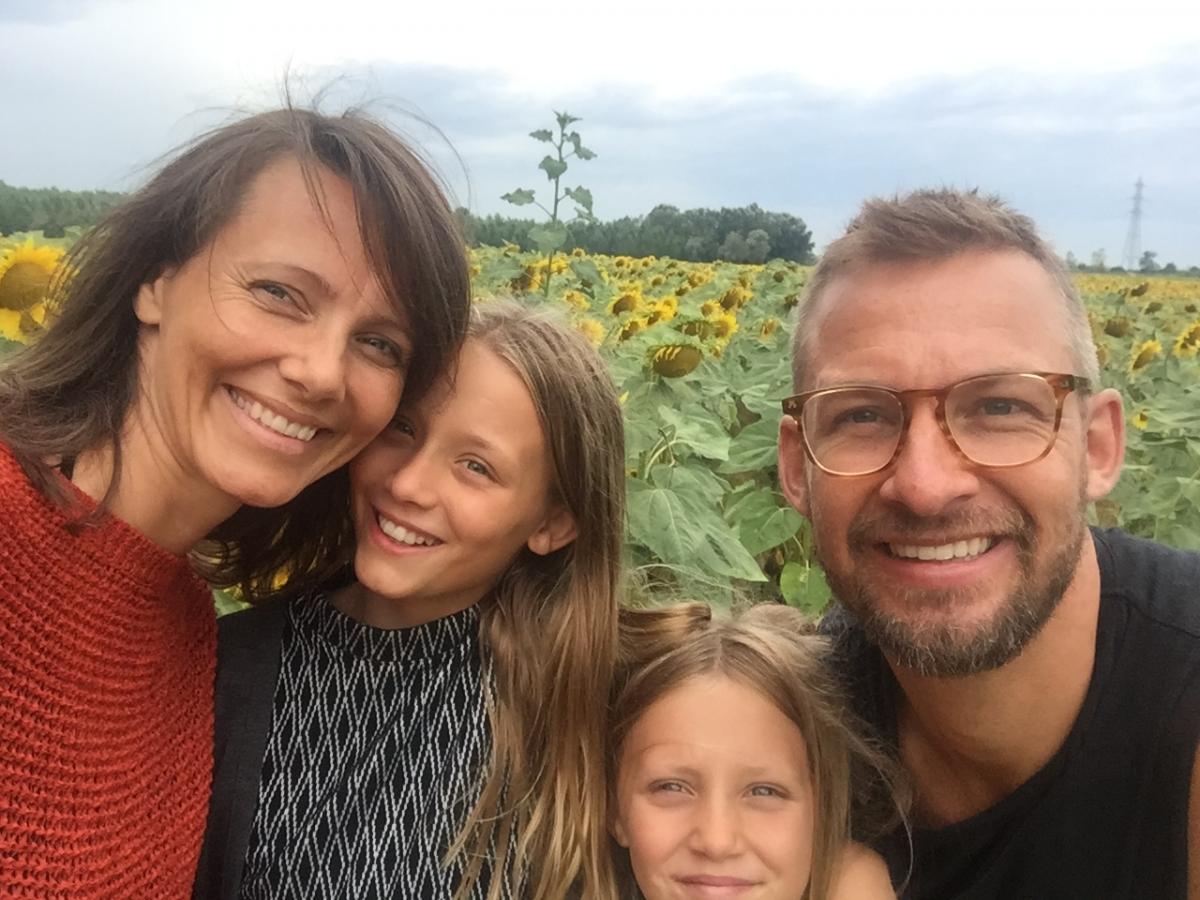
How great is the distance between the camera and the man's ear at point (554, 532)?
1.74 meters

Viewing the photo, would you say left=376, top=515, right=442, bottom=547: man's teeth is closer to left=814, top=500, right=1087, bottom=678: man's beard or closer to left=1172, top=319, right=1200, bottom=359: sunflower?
left=814, top=500, right=1087, bottom=678: man's beard

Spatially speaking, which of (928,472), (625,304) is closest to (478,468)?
(928,472)

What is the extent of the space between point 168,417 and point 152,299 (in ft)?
0.53

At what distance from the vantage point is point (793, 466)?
1807 mm

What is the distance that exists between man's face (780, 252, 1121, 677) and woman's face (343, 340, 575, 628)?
1.55 ft

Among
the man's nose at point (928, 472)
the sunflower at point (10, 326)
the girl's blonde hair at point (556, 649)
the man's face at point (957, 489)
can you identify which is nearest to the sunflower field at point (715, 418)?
the sunflower at point (10, 326)

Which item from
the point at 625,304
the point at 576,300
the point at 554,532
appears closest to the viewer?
the point at 554,532

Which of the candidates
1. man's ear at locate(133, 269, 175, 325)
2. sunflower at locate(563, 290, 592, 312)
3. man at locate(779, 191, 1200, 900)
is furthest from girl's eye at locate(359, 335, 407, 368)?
sunflower at locate(563, 290, 592, 312)

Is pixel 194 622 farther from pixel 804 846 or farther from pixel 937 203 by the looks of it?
pixel 937 203

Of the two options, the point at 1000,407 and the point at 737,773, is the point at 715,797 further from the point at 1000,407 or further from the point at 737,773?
A: the point at 1000,407

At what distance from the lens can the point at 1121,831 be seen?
1535 mm

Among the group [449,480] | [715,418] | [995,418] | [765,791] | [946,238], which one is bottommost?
[765,791]

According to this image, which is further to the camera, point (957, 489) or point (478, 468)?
point (478, 468)

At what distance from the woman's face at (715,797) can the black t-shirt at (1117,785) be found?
10.2 inches
